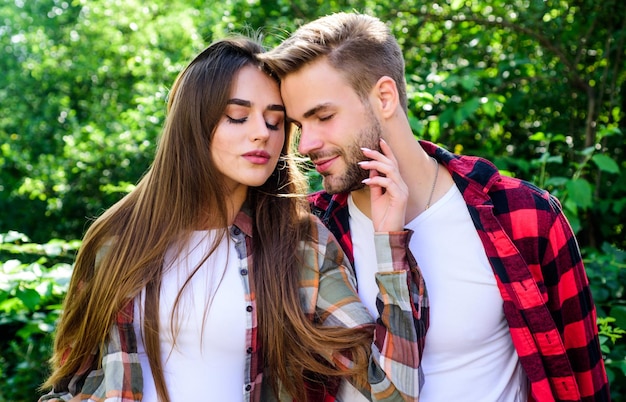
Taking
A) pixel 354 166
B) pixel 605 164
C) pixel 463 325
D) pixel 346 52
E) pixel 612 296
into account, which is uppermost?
pixel 346 52

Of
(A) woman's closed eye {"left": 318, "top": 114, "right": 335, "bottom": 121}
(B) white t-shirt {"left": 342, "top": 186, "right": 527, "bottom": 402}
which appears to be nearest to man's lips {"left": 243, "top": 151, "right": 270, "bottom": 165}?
(A) woman's closed eye {"left": 318, "top": 114, "right": 335, "bottom": 121}

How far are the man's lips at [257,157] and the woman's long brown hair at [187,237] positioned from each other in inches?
5.7

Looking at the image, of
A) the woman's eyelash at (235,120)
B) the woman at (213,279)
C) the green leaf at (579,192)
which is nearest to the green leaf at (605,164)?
the green leaf at (579,192)

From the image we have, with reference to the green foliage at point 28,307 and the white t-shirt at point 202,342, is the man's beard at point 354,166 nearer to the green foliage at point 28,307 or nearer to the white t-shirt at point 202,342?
the white t-shirt at point 202,342

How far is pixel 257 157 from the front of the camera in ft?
7.03

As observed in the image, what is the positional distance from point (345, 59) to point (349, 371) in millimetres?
1000

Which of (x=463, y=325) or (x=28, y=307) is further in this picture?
(x=28, y=307)

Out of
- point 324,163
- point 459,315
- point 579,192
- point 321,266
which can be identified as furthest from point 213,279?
point 579,192

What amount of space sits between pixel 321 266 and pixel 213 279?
0.35 m

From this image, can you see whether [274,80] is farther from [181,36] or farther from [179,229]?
[181,36]

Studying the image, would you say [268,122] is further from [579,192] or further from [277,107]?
[579,192]

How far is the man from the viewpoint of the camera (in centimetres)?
202

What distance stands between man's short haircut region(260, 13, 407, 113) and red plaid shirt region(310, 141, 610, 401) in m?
0.44

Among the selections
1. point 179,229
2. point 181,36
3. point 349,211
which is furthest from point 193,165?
point 181,36
